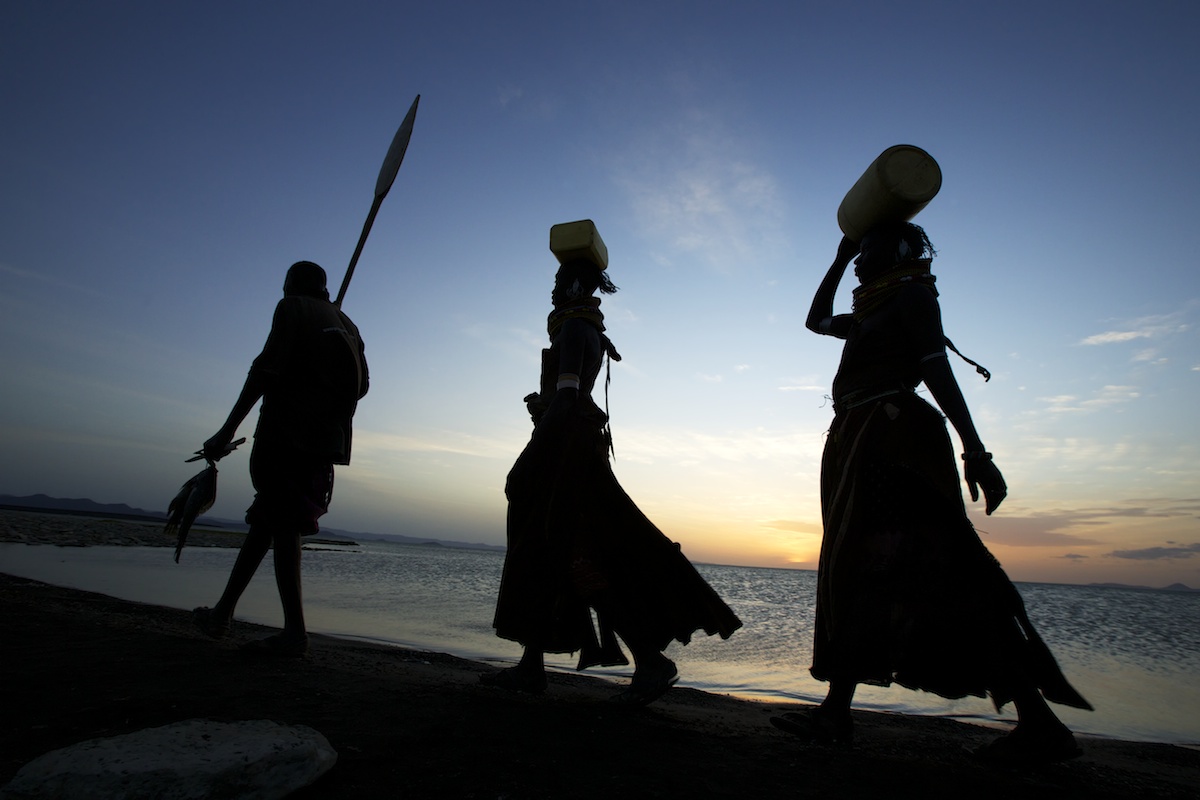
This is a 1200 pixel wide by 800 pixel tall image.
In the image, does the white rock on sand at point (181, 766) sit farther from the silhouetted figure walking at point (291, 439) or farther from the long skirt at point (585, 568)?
the silhouetted figure walking at point (291, 439)

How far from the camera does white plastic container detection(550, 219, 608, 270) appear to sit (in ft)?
10.4

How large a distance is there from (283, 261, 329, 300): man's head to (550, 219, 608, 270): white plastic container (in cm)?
134

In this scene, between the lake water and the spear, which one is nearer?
the spear

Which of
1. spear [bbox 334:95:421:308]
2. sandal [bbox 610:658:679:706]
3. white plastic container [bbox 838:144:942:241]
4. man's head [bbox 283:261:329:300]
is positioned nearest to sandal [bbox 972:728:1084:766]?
sandal [bbox 610:658:679:706]

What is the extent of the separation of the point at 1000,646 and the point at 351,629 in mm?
5501

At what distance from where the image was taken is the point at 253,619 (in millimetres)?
5488

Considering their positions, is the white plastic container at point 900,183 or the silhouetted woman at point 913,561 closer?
the silhouetted woman at point 913,561

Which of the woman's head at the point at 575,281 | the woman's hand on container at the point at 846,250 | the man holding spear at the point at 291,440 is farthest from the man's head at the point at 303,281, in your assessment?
the woman's hand on container at the point at 846,250

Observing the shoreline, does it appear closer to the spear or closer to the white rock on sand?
the white rock on sand

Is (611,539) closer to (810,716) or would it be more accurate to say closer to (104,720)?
(810,716)

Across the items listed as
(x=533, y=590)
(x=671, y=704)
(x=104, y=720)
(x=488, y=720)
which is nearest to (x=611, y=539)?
(x=533, y=590)

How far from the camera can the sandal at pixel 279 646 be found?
2.77 meters

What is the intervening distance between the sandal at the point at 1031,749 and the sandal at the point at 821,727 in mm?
416

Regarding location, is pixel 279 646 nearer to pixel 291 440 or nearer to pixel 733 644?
pixel 291 440
